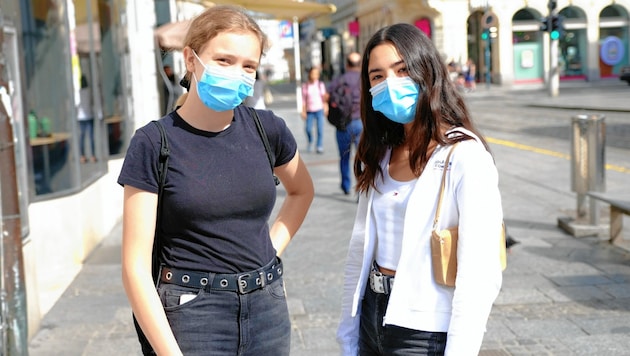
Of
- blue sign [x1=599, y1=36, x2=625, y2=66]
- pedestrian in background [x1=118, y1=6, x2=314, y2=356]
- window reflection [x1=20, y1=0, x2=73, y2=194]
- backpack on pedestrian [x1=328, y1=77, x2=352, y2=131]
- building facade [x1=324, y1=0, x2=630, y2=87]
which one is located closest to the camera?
pedestrian in background [x1=118, y1=6, x2=314, y2=356]

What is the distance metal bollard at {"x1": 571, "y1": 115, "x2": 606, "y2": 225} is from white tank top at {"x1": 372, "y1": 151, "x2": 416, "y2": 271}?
619 cm

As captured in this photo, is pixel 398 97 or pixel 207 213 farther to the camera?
pixel 398 97

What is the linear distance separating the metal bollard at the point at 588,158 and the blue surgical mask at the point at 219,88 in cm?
653

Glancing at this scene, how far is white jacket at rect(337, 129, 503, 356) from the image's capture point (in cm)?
228

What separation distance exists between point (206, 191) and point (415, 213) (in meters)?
0.58

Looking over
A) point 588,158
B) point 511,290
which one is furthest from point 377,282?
point 588,158

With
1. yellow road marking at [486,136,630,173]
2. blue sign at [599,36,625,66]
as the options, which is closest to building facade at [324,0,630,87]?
blue sign at [599,36,625,66]

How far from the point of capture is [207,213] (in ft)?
7.55

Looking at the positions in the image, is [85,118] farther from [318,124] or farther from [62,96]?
[318,124]

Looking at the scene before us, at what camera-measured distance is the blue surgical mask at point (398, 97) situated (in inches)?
96.6

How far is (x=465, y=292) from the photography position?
228 centimetres

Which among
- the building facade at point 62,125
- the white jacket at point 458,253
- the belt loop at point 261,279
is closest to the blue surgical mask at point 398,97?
the white jacket at point 458,253

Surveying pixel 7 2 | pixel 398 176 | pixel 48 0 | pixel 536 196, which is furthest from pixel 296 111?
pixel 398 176

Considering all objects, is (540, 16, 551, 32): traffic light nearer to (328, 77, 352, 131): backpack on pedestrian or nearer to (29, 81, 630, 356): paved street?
(29, 81, 630, 356): paved street
